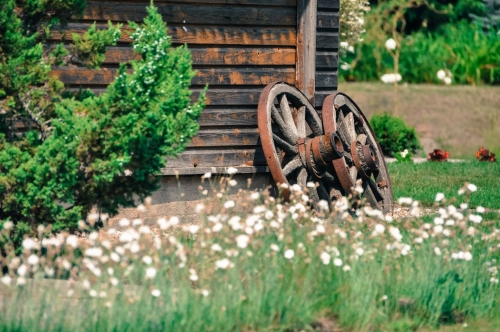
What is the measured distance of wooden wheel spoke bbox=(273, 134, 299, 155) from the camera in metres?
7.42

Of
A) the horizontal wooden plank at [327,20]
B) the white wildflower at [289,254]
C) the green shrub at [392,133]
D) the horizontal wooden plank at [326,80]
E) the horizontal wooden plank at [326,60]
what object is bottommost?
the green shrub at [392,133]

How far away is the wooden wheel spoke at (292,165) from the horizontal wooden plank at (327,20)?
134 cm

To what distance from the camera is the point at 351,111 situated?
8227mm

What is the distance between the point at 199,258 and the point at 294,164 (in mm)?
3209

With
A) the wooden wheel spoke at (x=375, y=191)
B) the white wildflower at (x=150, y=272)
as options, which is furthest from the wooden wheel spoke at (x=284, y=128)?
the white wildflower at (x=150, y=272)

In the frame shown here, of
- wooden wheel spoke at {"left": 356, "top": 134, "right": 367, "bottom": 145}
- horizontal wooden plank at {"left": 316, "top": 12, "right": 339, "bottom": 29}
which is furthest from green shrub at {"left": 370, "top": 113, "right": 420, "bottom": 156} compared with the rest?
horizontal wooden plank at {"left": 316, "top": 12, "right": 339, "bottom": 29}

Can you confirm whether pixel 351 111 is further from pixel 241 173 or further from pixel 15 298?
pixel 15 298

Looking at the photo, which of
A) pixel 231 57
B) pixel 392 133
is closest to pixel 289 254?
pixel 231 57

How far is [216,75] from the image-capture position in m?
7.43

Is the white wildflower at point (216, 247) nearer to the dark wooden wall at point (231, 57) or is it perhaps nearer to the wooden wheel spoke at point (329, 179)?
the dark wooden wall at point (231, 57)

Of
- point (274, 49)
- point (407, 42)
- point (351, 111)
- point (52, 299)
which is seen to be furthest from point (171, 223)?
point (407, 42)

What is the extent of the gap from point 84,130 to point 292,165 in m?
3.07

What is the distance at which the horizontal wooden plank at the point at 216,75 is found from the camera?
6781 mm

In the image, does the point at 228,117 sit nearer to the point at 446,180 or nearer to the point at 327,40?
the point at 327,40
